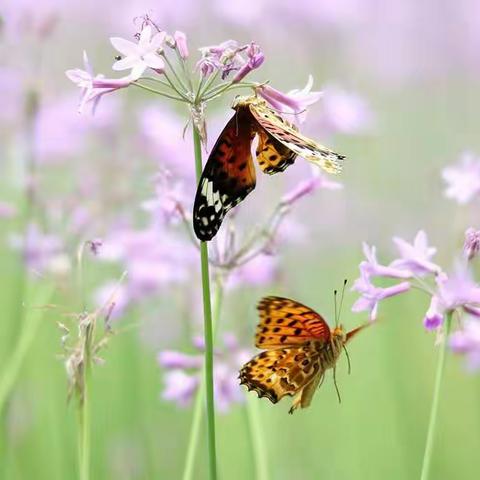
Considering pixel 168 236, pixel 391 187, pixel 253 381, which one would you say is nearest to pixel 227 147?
pixel 253 381

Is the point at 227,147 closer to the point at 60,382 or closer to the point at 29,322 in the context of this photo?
the point at 29,322

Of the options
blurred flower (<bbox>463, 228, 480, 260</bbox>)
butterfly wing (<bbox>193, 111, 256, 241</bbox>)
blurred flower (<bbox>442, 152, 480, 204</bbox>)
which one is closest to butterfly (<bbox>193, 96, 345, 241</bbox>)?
butterfly wing (<bbox>193, 111, 256, 241</bbox>)

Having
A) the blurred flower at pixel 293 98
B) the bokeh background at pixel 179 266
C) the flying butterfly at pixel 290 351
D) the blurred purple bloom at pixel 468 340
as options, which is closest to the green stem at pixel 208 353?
→ the flying butterfly at pixel 290 351

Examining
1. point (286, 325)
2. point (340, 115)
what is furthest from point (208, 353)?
point (340, 115)

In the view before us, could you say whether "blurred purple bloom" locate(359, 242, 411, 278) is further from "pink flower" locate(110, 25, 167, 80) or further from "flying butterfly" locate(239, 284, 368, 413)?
"pink flower" locate(110, 25, 167, 80)

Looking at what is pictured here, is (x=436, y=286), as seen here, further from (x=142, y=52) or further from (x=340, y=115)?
(x=340, y=115)

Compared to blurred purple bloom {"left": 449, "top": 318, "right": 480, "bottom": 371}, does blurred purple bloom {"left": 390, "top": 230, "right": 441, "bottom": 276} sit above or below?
above

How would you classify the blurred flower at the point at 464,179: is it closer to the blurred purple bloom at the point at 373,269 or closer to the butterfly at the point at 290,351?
the blurred purple bloom at the point at 373,269
